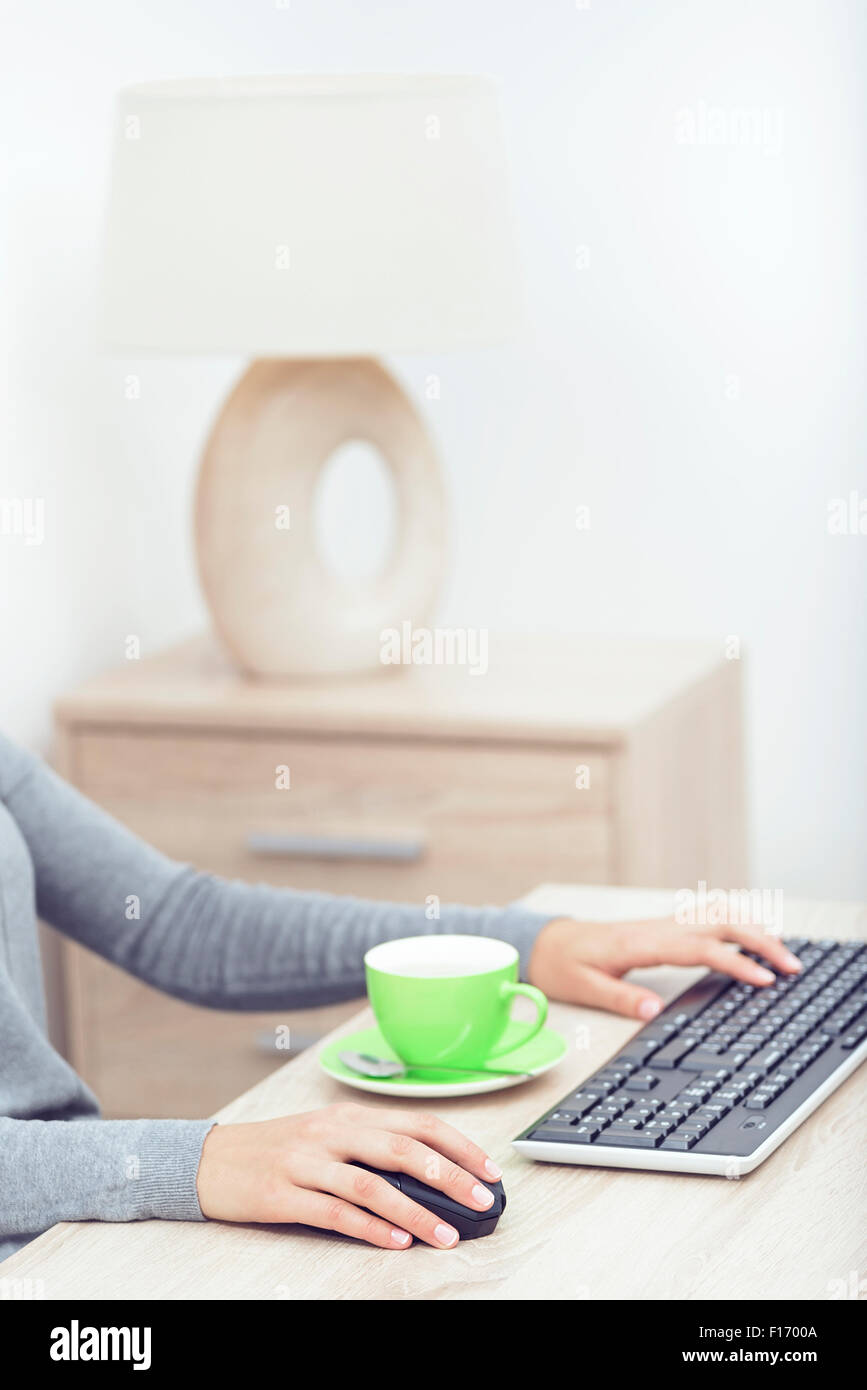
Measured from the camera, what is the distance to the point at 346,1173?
2.68 ft

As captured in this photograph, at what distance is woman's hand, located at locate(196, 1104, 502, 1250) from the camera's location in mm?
797

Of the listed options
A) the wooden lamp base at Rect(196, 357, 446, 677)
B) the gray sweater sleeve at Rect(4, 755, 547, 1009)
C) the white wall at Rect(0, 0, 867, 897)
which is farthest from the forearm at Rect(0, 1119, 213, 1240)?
the white wall at Rect(0, 0, 867, 897)

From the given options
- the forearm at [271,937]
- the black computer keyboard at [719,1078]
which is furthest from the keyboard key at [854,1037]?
the forearm at [271,937]

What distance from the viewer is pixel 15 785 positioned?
1271 mm

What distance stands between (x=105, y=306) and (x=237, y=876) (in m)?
0.61

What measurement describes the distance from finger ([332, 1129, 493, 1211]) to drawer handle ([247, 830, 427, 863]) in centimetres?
106

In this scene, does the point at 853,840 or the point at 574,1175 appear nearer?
the point at 574,1175

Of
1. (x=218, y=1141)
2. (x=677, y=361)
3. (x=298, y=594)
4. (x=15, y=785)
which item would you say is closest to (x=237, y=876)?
(x=298, y=594)

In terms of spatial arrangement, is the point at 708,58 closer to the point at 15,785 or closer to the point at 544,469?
the point at 544,469

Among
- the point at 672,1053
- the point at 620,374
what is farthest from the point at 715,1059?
the point at 620,374

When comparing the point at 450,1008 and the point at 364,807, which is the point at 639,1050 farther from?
the point at 364,807

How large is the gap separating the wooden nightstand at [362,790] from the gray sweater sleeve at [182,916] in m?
0.60

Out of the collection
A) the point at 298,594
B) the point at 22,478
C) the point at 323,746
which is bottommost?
the point at 323,746

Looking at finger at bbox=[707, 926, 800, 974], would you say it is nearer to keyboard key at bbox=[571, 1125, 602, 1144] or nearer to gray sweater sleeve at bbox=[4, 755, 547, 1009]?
gray sweater sleeve at bbox=[4, 755, 547, 1009]
